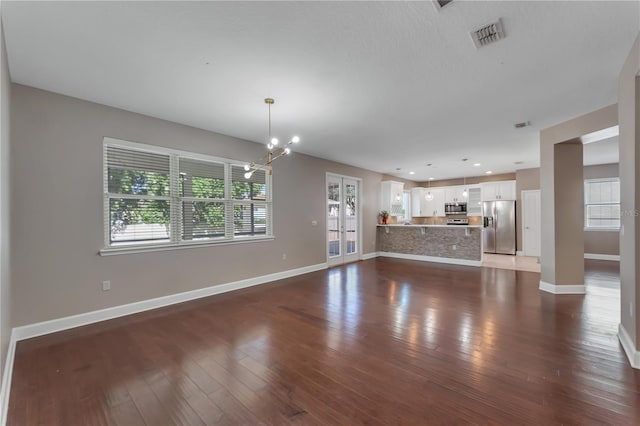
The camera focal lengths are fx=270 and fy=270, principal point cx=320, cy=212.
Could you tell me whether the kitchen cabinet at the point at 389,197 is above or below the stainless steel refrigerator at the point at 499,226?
above

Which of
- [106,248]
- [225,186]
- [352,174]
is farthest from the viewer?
[352,174]

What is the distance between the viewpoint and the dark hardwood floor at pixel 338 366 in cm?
183

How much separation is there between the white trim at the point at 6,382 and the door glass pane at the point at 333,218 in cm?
549

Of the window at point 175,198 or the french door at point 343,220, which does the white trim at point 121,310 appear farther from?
the french door at point 343,220

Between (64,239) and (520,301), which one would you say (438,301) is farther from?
(64,239)

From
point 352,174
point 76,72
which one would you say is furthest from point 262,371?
point 352,174

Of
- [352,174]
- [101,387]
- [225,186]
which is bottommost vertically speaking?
[101,387]

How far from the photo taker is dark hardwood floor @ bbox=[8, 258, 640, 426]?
1826 mm

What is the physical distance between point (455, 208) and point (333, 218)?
535 cm

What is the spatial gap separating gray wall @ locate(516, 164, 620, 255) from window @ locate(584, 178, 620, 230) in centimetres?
17

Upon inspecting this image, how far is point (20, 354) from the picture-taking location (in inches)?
104

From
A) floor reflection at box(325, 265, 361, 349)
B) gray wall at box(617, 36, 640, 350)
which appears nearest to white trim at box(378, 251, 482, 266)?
floor reflection at box(325, 265, 361, 349)

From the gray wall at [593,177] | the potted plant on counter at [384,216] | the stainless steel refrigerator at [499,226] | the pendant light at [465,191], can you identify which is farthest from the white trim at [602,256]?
the potted plant on counter at [384,216]

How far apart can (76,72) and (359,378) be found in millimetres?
3987
